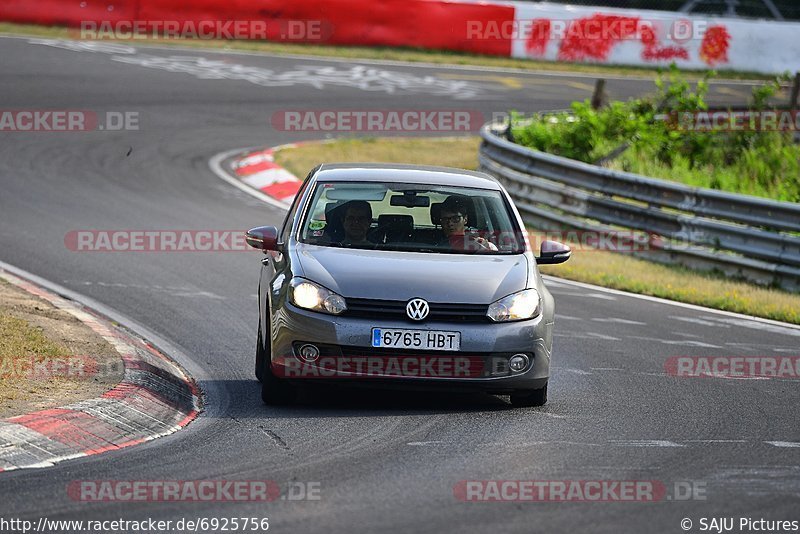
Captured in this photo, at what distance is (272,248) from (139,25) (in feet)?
76.1

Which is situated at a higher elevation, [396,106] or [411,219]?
[411,219]

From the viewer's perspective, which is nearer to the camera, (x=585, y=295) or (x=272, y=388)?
(x=272, y=388)

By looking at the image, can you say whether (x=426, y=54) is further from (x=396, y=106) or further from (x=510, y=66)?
(x=396, y=106)

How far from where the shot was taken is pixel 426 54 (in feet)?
110

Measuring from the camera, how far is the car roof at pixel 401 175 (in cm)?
954

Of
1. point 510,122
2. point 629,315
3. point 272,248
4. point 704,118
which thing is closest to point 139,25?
point 510,122

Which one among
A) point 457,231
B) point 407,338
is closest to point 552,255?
point 457,231

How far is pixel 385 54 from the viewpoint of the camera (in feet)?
108

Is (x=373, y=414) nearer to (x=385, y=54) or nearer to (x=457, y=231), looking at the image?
(x=457, y=231)

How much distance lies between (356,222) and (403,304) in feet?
3.83

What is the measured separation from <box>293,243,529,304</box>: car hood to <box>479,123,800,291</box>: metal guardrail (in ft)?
22.8

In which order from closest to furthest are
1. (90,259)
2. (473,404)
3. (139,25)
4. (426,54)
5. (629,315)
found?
(473,404) → (629,315) → (90,259) → (139,25) → (426,54)

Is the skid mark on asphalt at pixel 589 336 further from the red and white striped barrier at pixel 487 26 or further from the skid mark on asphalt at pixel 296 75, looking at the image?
the red and white striped barrier at pixel 487 26

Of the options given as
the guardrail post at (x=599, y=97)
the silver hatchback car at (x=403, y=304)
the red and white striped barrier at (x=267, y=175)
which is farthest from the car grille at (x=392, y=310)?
the guardrail post at (x=599, y=97)
